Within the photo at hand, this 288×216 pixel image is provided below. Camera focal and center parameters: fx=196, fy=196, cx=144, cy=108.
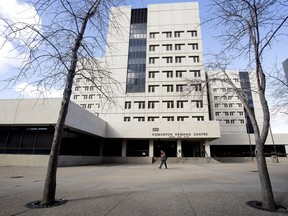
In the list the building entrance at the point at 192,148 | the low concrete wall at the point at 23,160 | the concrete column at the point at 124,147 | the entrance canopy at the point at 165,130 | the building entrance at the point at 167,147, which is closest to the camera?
the low concrete wall at the point at 23,160

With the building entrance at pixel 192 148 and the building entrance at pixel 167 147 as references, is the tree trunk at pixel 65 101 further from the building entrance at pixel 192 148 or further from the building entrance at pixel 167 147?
the building entrance at pixel 192 148

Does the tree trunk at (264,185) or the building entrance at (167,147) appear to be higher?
the building entrance at (167,147)

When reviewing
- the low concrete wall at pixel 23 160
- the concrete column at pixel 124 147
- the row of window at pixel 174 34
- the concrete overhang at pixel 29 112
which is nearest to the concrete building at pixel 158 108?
the row of window at pixel 174 34

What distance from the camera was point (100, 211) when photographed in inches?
182

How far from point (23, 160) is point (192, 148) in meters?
32.1

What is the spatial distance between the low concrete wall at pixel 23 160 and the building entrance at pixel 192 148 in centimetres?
2874

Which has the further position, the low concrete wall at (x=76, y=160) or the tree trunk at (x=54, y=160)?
the low concrete wall at (x=76, y=160)

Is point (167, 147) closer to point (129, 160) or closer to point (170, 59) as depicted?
point (129, 160)

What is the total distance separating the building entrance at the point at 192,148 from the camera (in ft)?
133

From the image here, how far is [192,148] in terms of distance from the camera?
140ft

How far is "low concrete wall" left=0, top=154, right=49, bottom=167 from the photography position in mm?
20172

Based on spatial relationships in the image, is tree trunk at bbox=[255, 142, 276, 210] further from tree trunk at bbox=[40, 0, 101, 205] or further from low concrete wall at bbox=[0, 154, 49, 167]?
low concrete wall at bbox=[0, 154, 49, 167]

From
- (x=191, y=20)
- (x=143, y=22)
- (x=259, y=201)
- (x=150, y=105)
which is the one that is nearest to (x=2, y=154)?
(x=259, y=201)

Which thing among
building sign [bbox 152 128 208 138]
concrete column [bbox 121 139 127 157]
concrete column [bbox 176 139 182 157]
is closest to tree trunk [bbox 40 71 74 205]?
building sign [bbox 152 128 208 138]
